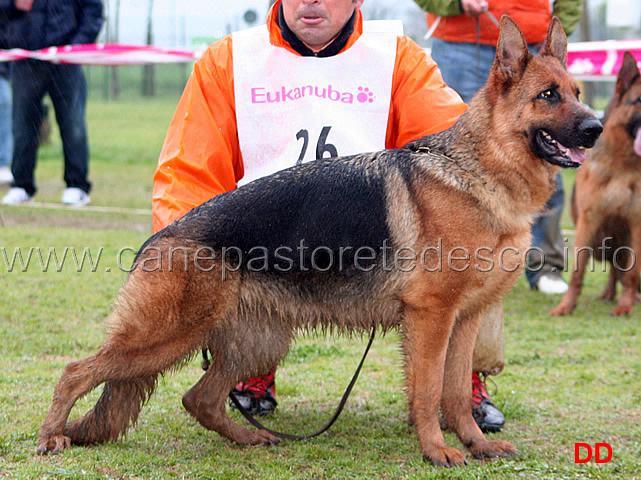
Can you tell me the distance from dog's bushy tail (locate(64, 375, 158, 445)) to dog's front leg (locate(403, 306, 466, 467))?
1.10 m

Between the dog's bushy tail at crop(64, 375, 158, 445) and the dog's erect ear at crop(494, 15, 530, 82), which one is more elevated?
the dog's erect ear at crop(494, 15, 530, 82)

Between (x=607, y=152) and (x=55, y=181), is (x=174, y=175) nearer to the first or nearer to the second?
(x=607, y=152)

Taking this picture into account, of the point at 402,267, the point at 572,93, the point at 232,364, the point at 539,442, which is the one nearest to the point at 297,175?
the point at 402,267

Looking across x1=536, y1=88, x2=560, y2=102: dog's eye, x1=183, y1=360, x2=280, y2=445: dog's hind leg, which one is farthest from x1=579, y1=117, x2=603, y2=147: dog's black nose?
x1=183, y1=360, x2=280, y2=445: dog's hind leg

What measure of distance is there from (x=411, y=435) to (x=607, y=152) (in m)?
3.51

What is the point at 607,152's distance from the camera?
603cm

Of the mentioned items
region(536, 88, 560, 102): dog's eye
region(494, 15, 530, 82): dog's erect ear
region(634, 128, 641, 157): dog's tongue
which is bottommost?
region(634, 128, 641, 157): dog's tongue

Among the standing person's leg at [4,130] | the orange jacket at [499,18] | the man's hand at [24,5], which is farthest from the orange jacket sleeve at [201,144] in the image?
the standing person's leg at [4,130]

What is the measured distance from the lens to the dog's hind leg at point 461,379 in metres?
3.30

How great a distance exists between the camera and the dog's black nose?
2.97 m

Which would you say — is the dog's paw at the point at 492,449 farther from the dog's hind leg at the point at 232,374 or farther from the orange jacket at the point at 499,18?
the orange jacket at the point at 499,18

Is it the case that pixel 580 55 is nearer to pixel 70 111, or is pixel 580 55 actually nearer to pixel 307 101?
pixel 70 111

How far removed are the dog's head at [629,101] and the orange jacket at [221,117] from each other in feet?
8.98

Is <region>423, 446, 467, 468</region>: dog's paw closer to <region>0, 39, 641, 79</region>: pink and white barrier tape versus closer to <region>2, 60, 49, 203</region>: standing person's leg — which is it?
<region>0, 39, 641, 79</region>: pink and white barrier tape
